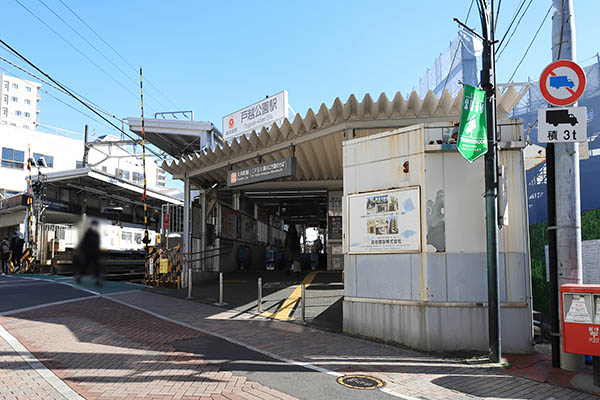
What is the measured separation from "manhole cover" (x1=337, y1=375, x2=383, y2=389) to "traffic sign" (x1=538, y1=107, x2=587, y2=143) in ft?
13.6

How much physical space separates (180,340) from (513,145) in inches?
267

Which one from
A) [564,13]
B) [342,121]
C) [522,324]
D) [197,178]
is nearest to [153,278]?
[197,178]

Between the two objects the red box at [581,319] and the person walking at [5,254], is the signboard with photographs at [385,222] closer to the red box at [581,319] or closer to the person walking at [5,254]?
the red box at [581,319]

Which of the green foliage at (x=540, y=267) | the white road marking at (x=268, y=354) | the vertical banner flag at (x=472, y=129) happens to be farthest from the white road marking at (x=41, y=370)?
the green foliage at (x=540, y=267)

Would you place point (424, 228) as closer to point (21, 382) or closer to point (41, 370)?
point (41, 370)

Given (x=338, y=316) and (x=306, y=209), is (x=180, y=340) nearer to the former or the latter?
(x=338, y=316)

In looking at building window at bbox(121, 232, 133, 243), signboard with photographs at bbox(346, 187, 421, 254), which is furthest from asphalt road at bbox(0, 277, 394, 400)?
building window at bbox(121, 232, 133, 243)

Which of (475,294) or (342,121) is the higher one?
(342,121)

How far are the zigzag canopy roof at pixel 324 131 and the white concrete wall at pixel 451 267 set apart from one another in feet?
4.32

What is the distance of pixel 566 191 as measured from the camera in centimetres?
690

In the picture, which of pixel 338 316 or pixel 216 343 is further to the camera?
pixel 338 316

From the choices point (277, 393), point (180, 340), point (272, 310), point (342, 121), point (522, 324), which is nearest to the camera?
point (277, 393)

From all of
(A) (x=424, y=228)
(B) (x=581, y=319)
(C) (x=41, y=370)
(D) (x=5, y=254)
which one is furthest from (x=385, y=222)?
(D) (x=5, y=254)

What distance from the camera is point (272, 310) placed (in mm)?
11484
